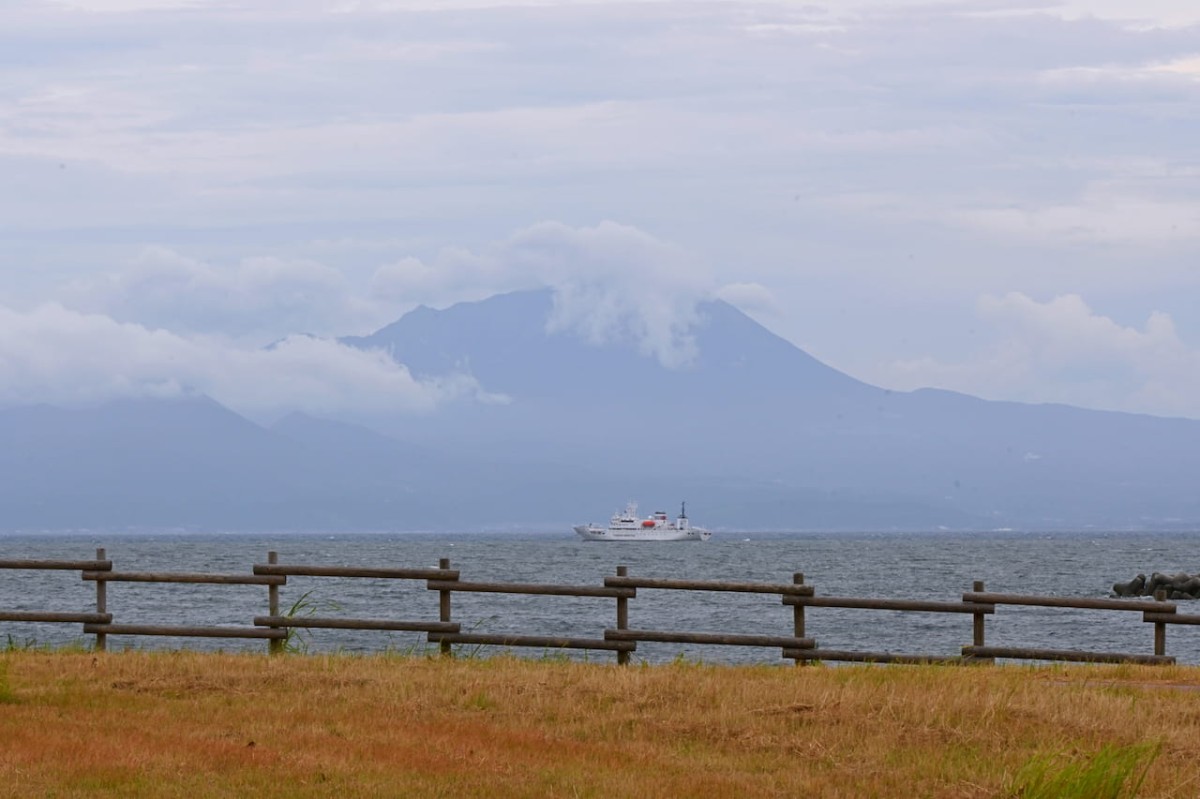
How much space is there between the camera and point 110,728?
1368 cm

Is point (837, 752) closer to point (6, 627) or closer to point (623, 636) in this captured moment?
point (623, 636)

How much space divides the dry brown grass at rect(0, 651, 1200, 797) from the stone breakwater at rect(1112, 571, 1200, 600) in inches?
2421

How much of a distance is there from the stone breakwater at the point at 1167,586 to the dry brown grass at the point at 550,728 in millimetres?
61499

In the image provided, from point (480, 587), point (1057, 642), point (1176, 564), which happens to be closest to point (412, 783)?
point (480, 587)

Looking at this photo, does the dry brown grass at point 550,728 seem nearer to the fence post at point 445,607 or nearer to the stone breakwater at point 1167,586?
the fence post at point 445,607

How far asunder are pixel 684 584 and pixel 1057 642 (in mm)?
24842

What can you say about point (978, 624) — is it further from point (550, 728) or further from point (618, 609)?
point (550, 728)

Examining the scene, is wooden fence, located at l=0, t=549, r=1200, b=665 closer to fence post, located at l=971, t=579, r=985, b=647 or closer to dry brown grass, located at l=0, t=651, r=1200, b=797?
fence post, located at l=971, t=579, r=985, b=647

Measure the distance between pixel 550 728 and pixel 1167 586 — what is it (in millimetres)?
70275

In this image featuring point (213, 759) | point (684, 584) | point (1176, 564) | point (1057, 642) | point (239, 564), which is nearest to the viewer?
point (213, 759)

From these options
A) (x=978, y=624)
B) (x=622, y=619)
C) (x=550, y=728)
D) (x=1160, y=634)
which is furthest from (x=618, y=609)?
(x=1160, y=634)

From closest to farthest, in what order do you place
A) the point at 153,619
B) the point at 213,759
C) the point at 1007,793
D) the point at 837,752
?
the point at 1007,793
the point at 213,759
the point at 837,752
the point at 153,619

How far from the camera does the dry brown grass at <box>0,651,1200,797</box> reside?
1178 centimetres

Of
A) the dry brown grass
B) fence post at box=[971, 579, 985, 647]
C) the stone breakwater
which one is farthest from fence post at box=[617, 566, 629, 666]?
the stone breakwater
